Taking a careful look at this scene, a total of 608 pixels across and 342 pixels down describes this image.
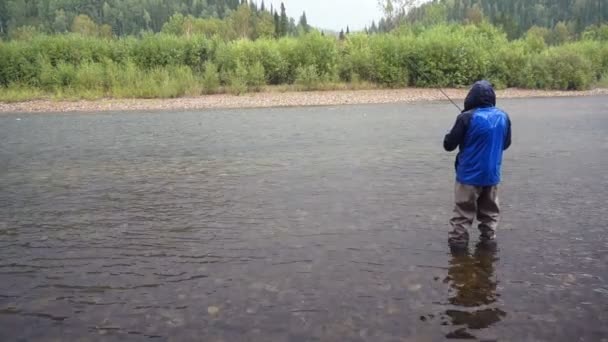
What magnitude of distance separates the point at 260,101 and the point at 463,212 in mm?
23986

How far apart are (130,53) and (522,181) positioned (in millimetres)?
29933

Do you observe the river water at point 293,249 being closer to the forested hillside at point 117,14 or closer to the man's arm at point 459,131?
the man's arm at point 459,131

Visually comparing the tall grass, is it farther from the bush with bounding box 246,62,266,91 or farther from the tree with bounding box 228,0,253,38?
the tree with bounding box 228,0,253,38

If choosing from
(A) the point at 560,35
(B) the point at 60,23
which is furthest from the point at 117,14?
(A) the point at 560,35

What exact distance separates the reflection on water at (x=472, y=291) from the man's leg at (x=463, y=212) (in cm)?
19

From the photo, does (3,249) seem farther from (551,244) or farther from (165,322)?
(551,244)

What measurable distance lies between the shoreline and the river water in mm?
14877

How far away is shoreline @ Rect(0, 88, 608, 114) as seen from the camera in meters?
27.3

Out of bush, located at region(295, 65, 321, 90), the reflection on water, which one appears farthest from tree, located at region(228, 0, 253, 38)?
the reflection on water

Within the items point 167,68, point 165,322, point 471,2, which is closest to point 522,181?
point 165,322

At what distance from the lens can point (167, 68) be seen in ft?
107

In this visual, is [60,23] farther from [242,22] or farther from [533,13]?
[533,13]

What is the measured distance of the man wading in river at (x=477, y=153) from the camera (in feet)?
18.6

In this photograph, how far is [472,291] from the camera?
4809 mm
